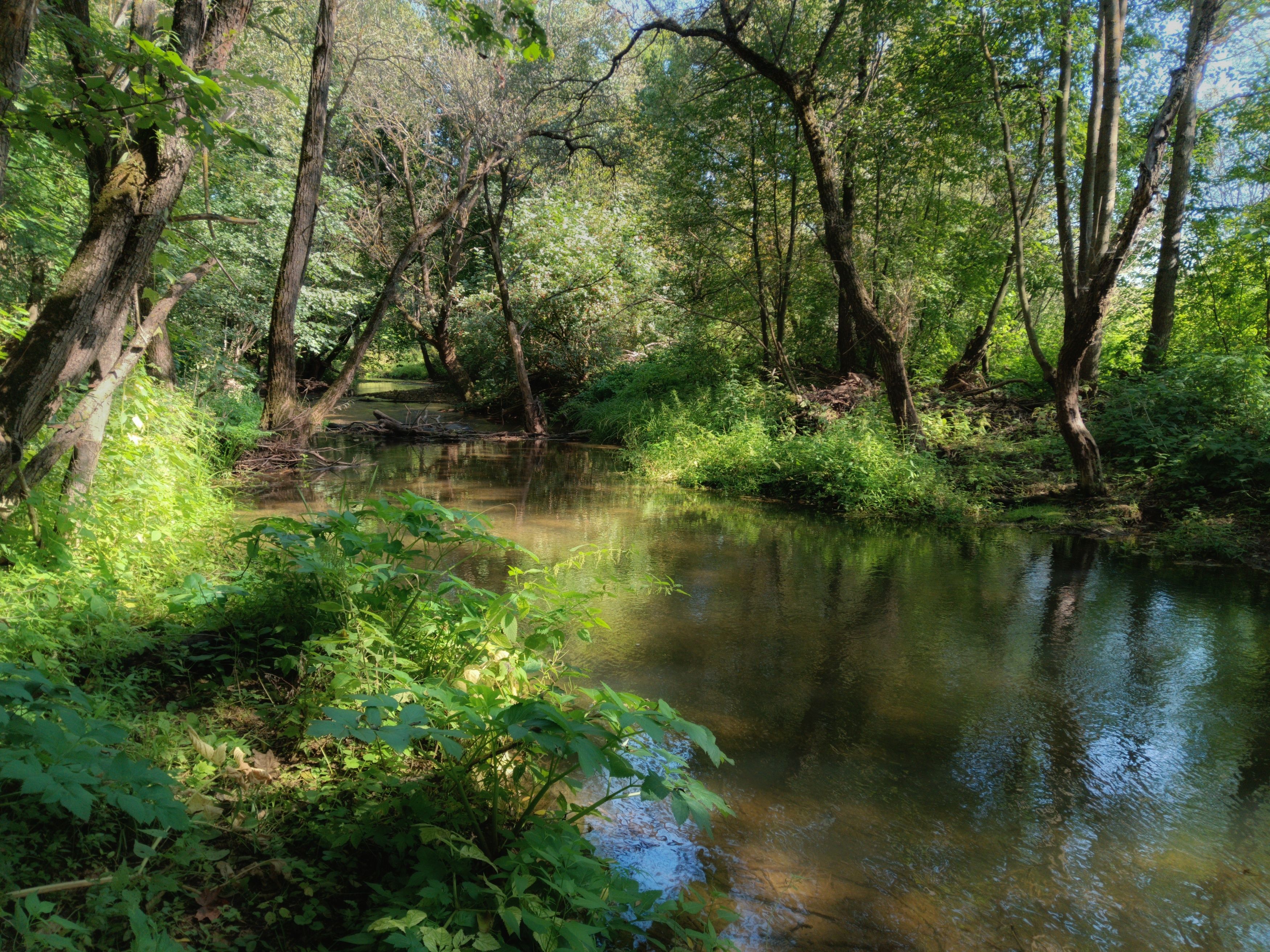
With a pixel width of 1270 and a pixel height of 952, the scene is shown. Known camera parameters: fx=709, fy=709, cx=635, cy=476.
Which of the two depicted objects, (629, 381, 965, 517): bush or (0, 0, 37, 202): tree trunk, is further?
(629, 381, 965, 517): bush

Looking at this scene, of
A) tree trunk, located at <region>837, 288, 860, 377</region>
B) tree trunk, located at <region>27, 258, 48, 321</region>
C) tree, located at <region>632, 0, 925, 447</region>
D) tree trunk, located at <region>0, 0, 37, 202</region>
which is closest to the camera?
tree trunk, located at <region>0, 0, 37, 202</region>

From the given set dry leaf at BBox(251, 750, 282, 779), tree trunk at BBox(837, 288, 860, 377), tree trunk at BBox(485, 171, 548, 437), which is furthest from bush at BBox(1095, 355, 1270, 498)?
tree trunk at BBox(485, 171, 548, 437)

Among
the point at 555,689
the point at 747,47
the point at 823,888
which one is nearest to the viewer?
the point at 823,888

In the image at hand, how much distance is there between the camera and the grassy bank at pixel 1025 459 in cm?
789

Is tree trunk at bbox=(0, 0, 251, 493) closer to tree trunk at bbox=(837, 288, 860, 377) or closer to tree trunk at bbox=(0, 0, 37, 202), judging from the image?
tree trunk at bbox=(0, 0, 37, 202)

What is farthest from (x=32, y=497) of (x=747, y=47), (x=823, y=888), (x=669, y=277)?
(x=669, y=277)

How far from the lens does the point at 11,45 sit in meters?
2.76

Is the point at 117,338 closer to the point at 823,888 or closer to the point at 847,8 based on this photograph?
the point at 823,888

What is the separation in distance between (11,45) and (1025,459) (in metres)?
10.8

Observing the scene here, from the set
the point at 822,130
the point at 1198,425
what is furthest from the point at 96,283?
the point at 1198,425

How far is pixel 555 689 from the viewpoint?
3465 millimetres

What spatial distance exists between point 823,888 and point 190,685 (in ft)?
8.46

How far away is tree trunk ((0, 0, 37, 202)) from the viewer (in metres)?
2.72

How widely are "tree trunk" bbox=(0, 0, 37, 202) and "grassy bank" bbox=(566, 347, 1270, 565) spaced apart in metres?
8.52
